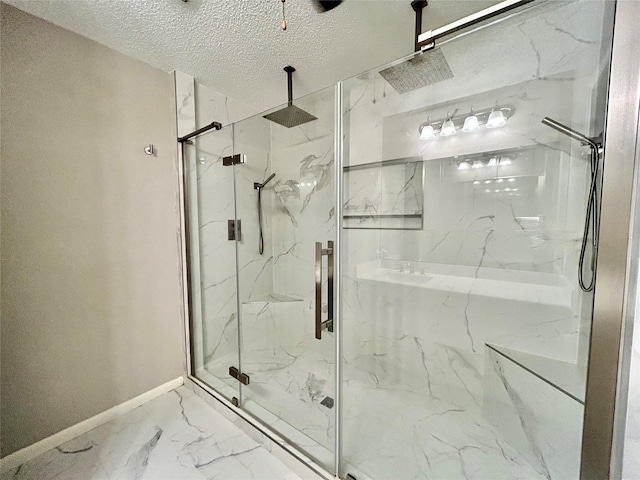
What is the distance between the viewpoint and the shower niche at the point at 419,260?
1265 millimetres

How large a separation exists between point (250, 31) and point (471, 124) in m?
1.41

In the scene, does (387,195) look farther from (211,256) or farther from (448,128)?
(211,256)

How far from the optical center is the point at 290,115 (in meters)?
1.90

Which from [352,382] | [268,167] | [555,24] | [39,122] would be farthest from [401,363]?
[39,122]

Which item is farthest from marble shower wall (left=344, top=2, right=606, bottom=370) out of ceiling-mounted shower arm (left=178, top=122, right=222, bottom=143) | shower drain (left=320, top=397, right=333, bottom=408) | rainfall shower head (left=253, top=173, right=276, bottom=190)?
ceiling-mounted shower arm (left=178, top=122, right=222, bottom=143)

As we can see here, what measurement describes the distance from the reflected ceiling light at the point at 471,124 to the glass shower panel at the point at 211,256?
163 centimetres

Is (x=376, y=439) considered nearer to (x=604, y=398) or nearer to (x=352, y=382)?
(x=352, y=382)

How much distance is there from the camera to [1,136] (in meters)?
1.22

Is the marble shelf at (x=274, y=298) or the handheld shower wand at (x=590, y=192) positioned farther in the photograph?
the marble shelf at (x=274, y=298)

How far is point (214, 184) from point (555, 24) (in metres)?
2.24

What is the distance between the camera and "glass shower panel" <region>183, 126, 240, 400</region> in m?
1.94

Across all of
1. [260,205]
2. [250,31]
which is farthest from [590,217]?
[260,205]

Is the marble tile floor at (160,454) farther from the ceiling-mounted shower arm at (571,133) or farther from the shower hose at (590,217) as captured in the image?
the ceiling-mounted shower arm at (571,133)

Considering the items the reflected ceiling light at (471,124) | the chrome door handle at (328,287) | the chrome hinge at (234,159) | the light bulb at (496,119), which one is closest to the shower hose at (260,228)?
the chrome hinge at (234,159)
